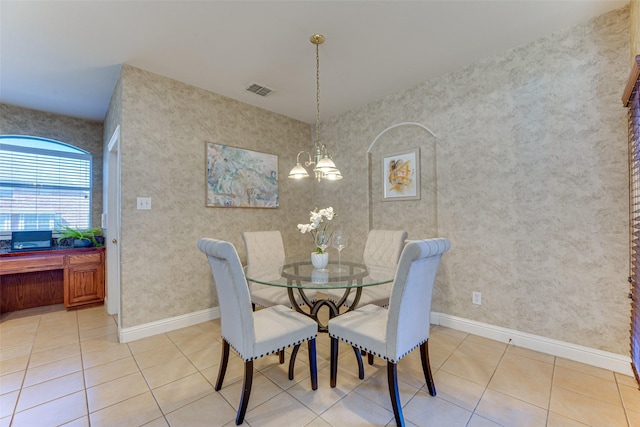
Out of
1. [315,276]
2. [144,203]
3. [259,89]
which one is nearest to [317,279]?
[315,276]

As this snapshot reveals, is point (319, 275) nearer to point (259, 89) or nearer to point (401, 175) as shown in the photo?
point (401, 175)

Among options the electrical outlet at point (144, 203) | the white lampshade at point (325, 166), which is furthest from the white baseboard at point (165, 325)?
the white lampshade at point (325, 166)

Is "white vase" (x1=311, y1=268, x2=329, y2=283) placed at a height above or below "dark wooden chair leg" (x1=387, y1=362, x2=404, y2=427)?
above

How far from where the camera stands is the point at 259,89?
307 centimetres

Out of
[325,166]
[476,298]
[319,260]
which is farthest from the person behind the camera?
[476,298]

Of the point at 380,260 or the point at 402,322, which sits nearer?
the point at 402,322

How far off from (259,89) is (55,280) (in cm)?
378

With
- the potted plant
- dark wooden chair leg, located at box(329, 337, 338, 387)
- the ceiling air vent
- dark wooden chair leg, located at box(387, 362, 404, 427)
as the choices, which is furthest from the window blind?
the potted plant

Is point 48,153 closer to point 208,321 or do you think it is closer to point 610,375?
point 208,321

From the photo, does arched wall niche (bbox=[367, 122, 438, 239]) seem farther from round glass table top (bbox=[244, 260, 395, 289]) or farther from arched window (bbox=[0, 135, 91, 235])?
arched window (bbox=[0, 135, 91, 235])

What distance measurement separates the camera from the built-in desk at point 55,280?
3180mm

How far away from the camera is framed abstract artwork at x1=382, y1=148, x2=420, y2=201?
3.02m

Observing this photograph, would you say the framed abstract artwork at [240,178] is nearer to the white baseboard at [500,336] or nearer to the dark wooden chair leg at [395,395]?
the white baseboard at [500,336]

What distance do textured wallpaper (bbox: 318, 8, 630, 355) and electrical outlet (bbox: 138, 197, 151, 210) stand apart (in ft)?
9.26
